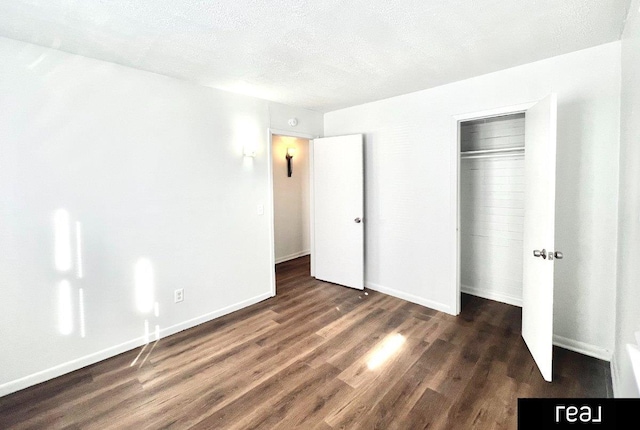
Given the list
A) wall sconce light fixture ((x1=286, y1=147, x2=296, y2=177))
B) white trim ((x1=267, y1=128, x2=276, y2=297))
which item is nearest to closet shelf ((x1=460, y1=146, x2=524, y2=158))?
white trim ((x1=267, y1=128, x2=276, y2=297))

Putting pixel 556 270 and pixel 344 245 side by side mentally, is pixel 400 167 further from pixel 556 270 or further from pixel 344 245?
pixel 556 270

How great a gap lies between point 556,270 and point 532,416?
2.15 m

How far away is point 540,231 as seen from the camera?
7.14ft

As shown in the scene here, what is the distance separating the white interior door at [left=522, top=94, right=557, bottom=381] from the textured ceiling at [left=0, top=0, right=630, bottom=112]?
0.51m

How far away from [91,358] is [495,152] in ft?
14.6

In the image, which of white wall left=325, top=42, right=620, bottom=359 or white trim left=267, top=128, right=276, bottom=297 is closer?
white wall left=325, top=42, right=620, bottom=359

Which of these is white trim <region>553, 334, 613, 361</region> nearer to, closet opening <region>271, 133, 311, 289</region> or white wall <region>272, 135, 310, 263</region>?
closet opening <region>271, 133, 311, 289</region>

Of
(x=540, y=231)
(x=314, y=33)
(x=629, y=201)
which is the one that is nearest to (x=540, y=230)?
(x=540, y=231)

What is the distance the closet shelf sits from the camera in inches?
128

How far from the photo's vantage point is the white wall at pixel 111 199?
81.0 inches

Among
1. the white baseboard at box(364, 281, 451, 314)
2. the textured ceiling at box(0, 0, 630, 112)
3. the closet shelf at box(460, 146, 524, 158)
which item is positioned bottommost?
the white baseboard at box(364, 281, 451, 314)

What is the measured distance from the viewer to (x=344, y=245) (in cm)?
405

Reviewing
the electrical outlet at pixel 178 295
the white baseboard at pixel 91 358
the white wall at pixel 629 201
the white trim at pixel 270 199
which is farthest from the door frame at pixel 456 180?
the electrical outlet at pixel 178 295

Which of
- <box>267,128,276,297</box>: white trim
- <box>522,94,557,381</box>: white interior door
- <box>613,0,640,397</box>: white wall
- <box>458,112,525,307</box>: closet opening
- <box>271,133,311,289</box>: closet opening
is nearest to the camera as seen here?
<box>613,0,640,397</box>: white wall
